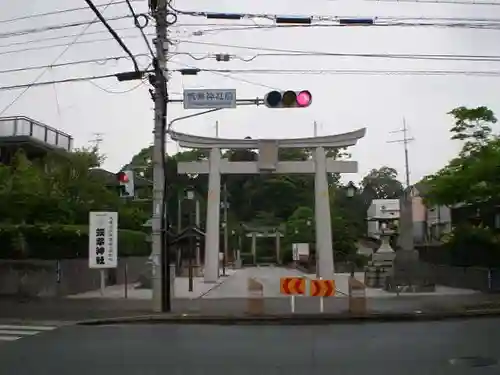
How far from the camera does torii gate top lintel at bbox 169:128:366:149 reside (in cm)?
3544

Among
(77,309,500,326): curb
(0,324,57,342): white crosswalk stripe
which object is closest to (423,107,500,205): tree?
(77,309,500,326): curb

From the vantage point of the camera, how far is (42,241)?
92.7 ft

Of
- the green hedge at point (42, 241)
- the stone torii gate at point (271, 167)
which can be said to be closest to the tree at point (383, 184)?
the stone torii gate at point (271, 167)

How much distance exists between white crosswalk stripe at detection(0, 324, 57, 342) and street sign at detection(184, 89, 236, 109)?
6.88 m

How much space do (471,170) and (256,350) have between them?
1777cm

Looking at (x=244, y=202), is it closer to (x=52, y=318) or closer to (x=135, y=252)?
(x=135, y=252)

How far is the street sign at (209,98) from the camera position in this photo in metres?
17.8

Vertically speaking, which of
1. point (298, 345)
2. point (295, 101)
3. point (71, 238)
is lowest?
point (298, 345)

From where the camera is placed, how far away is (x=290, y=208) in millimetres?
83375

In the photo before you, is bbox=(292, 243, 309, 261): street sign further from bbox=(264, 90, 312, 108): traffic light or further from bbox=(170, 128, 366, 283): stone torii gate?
bbox=(264, 90, 312, 108): traffic light

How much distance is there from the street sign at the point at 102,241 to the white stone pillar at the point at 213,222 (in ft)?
34.3

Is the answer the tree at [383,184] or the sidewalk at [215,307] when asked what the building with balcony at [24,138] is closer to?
the sidewalk at [215,307]

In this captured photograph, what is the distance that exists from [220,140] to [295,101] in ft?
64.9

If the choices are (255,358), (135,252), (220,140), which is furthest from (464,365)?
(135,252)
